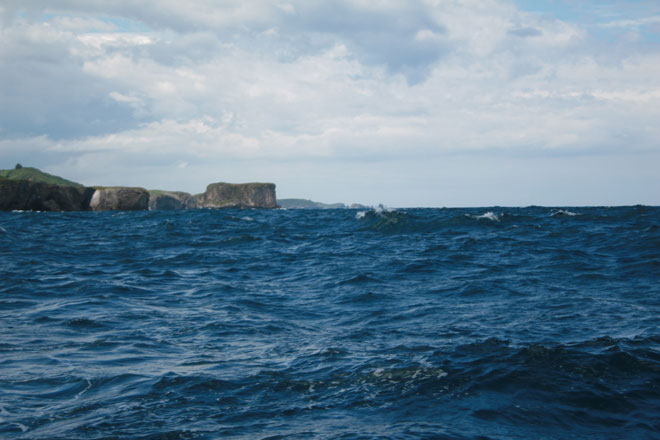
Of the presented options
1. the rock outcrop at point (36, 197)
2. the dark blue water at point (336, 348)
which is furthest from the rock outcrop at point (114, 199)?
the dark blue water at point (336, 348)

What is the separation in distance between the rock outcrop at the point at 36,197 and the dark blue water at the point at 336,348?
→ 264 feet

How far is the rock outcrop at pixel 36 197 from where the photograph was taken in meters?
87.5

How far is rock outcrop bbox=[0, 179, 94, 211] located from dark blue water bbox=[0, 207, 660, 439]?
8048 cm

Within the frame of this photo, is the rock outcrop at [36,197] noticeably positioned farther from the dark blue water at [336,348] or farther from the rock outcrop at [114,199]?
the dark blue water at [336,348]

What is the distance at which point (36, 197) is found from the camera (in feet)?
301

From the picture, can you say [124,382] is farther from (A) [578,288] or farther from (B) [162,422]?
(A) [578,288]

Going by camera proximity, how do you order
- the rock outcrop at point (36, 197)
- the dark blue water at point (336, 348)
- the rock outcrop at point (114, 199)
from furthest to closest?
the rock outcrop at point (114, 199) < the rock outcrop at point (36, 197) < the dark blue water at point (336, 348)

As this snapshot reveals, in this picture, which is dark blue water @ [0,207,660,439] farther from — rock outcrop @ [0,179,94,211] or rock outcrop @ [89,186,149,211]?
rock outcrop @ [89,186,149,211]

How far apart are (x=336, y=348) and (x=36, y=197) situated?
9931cm

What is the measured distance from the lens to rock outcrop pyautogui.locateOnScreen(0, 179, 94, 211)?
87500 mm

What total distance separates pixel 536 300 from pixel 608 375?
17.8 feet

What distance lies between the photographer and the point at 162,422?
19.2ft

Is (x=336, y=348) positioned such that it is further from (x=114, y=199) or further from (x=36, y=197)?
(x=114, y=199)

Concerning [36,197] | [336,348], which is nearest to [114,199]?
[36,197]
